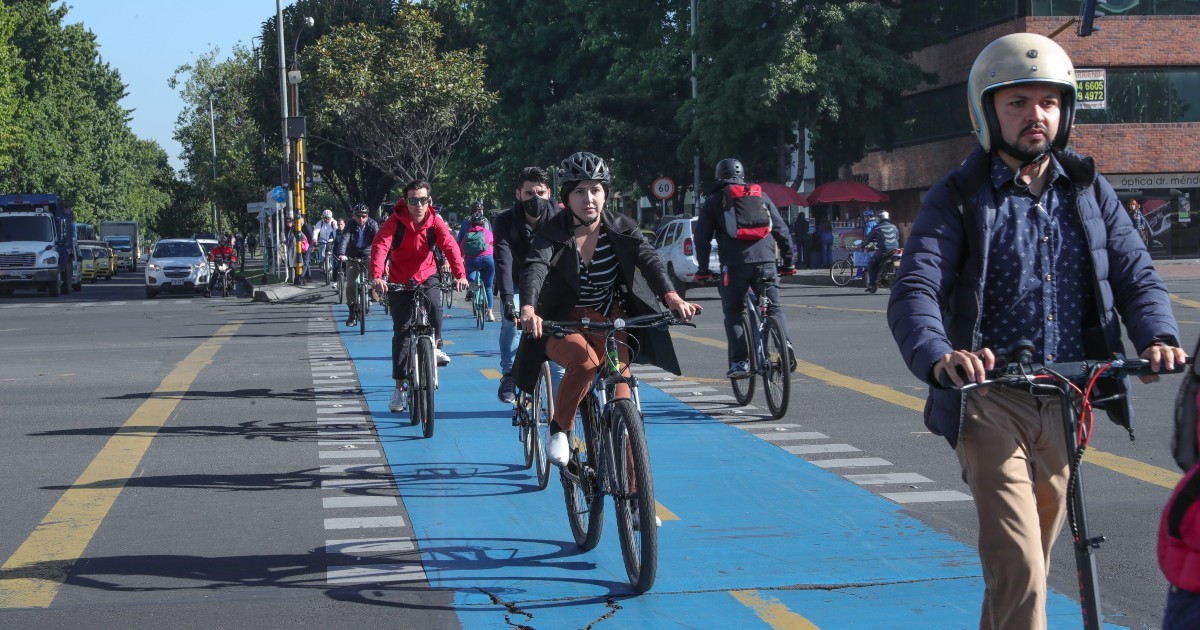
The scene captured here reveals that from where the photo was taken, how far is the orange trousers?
6445 mm

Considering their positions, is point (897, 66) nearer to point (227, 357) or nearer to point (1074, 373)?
point (227, 357)

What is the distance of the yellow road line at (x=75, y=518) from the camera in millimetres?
5945

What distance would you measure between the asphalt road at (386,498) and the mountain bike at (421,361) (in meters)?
0.23

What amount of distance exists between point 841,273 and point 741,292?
22557 millimetres

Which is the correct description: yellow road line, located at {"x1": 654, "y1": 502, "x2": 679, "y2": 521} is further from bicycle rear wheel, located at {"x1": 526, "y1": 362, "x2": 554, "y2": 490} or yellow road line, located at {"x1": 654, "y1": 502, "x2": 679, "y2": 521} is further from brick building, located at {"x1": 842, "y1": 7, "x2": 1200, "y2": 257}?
brick building, located at {"x1": 842, "y1": 7, "x2": 1200, "y2": 257}

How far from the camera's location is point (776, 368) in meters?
10.7

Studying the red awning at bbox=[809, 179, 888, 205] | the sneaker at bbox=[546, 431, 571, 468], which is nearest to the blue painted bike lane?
the sneaker at bbox=[546, 431, 571, 468]

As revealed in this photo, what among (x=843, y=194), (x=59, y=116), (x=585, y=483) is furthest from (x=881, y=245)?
(x=59, y=116)

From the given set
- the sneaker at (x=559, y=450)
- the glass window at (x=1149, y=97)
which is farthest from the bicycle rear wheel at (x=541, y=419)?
the glass window at (x=1149, y=97)

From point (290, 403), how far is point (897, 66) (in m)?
29.5

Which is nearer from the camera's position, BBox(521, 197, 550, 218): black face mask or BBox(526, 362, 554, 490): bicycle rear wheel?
BBox(526, 362, 554, 490): bicycle rear wheel

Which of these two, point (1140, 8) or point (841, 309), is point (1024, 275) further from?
point (1140, 8)

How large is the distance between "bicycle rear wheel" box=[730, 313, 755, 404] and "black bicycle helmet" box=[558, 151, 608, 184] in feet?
15.1

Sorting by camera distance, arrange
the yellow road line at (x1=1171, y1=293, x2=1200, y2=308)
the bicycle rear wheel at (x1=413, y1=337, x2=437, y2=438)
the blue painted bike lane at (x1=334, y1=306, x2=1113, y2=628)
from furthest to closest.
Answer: the yellow road line at (x1=1171, y1=293, x2=1200, y2=308) < the bicycle rear wheel at (x1=413, y1=337, x2=437, y2=438) < the blue painted bike lane at (x1=334, y1=306, x2=1113, y2=628)
